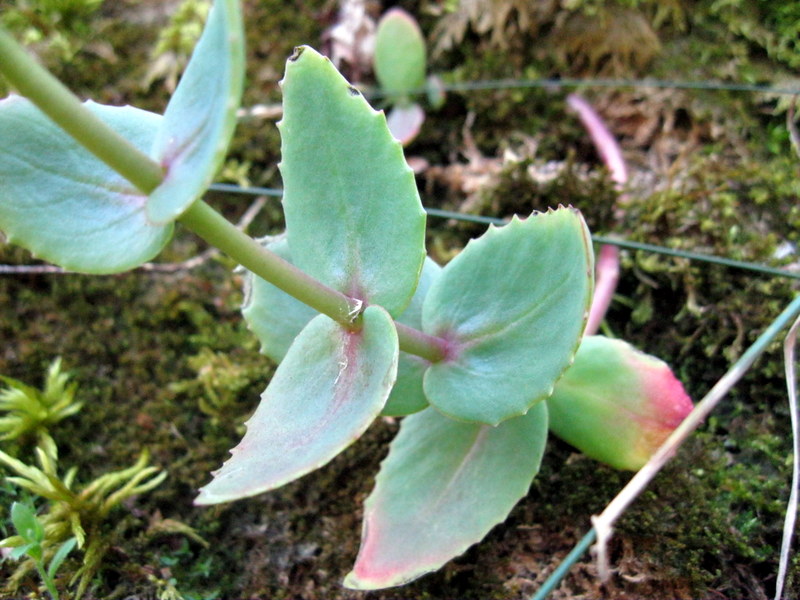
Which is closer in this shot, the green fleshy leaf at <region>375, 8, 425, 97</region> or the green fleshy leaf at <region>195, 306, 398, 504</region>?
the green fleshy leaf at <region>195, 306, 398, 504</region>

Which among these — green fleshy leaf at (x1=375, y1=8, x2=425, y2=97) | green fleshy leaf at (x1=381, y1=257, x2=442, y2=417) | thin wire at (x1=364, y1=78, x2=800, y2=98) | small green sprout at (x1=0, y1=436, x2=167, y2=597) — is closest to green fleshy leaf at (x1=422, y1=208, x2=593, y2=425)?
green fleshy leaf at (x1=381, y1=257, x2=442, y2=417)

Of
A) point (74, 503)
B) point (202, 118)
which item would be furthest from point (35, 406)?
point (202, 118)

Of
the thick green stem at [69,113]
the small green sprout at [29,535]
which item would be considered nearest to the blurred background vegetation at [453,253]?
the small green sprout at [29,535]

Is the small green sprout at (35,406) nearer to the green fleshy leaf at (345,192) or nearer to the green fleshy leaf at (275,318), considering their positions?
the green fleshy leaf at (275,318)

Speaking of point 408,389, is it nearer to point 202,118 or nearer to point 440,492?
point 440,492

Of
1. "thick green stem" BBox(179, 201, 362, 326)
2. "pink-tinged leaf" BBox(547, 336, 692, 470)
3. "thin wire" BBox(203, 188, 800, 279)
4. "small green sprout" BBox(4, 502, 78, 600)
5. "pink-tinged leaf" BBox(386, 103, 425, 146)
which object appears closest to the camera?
"thick green stem" BBox(179, 201, 362, 326)

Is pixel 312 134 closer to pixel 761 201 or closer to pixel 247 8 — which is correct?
pixel 761 201

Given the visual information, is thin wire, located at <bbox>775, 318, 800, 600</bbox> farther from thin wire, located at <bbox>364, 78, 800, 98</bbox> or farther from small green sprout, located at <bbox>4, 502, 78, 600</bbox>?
small green sprout, located at <bbox>4, 502, 78, 600</bbox>
